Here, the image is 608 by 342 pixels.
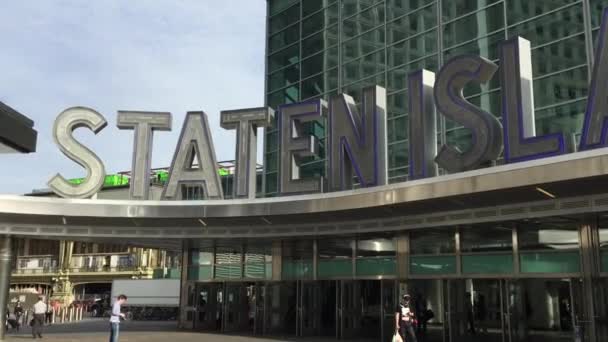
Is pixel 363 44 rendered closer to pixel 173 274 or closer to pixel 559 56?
pixel 559 56

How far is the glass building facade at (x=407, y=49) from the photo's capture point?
2455cm

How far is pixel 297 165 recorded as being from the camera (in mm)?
23266

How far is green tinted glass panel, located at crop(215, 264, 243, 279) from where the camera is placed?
2639cm

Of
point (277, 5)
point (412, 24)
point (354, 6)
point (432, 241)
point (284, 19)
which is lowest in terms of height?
point (432, 241)

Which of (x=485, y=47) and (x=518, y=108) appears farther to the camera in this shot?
(x=485, y=47)

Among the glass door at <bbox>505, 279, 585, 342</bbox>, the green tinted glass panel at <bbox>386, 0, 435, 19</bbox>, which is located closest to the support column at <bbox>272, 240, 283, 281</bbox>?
the glass door at <bbox>505, 279, 585, 342</bbox>

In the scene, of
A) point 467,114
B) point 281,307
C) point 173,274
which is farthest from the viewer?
point 173,274

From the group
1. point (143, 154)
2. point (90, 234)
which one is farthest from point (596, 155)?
point (90, 234)

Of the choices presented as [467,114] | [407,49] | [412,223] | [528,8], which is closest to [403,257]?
[412,223]

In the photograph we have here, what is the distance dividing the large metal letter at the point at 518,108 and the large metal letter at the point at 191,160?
10.4 meters

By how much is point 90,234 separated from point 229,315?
21.0 feet

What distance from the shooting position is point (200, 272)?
27609 mm

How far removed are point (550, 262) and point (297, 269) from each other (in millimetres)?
9768

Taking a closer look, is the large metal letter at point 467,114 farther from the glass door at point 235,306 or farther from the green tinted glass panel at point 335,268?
the glass door at point 235,306
